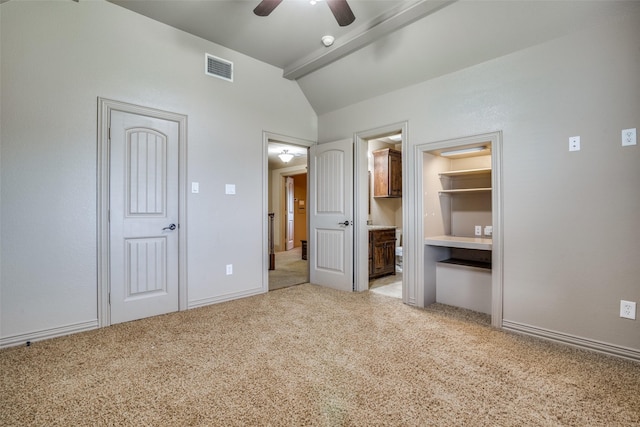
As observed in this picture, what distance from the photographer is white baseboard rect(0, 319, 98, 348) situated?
2.37 metres

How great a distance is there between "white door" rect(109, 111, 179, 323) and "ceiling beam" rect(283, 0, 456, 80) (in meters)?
1.71

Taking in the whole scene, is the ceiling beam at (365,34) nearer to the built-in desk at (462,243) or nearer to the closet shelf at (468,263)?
the built-in desk at (462,243)

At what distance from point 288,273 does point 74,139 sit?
11.7ft

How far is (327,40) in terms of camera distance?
328 cm

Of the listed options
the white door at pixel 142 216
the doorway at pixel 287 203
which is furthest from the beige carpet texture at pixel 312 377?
the doorway at pixel 287 203

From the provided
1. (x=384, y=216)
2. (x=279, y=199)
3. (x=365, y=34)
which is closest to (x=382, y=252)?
(x=384, y=216)

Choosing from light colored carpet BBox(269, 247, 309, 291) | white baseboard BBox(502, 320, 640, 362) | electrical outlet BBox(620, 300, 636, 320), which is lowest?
light colored carpet BBox(269, 247, 309, 291)

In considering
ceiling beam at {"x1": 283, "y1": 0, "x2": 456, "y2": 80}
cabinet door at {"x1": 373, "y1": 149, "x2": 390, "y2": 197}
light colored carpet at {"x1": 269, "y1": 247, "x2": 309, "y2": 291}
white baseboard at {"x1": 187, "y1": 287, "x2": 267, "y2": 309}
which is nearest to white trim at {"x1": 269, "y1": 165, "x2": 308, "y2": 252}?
light colored carpet at {"x1": 269, "y1": 247, "x2": 309, "y2": 291}

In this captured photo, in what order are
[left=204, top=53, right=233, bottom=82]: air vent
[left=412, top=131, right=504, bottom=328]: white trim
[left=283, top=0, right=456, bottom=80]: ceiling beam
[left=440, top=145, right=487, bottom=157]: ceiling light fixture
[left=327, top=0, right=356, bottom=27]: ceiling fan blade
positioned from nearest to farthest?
[left=327, top=0, right=356, bottom=27]: ceiling fan blade, [left=283, top=0, right=456, bottom=80]: ceiling beam, [left=412, top=131, right=504, bottom=328]: white trim, [left=440, top=145, right=487, bottom=157]: ceiling light fixture, [left=204, top=53, right=233, bottom=82]: air vent

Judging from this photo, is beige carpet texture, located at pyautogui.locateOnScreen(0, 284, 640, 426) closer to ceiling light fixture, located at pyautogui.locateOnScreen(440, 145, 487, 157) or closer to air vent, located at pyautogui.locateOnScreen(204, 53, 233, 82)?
ceiling light fixture, located at pyautogui.locateOnScreen(440, 145, 487, 157)

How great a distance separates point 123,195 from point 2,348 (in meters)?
1.44

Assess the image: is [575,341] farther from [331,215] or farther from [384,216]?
[384,216]

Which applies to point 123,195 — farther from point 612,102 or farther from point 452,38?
point 612,102

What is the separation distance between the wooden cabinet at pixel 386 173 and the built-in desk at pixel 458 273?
1785mm
